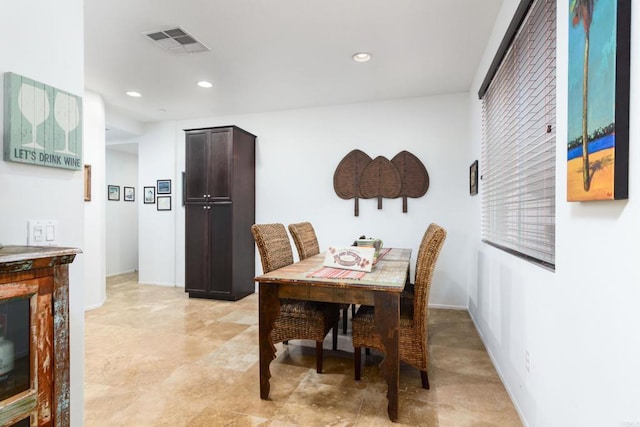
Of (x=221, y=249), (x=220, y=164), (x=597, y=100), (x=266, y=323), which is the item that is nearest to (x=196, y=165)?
(x=220, y=164)

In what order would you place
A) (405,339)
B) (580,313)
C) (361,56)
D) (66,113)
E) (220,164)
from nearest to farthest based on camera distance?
(580,313) < (66,113) < (405,339) < (361,56) < (220,164)

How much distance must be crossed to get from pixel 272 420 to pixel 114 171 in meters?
6.05

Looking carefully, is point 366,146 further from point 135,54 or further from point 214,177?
point 135,54

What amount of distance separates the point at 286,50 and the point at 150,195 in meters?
3.54

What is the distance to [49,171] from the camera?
4.43 ft

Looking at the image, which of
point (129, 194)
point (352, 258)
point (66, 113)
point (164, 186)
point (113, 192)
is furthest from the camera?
point (129, 194)

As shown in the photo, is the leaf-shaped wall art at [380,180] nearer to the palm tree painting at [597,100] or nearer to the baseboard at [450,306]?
the baseboard at [450,306]

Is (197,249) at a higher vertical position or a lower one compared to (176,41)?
lower

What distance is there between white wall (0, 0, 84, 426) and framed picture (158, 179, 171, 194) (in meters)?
3.80

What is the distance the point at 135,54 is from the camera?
2.94 meters

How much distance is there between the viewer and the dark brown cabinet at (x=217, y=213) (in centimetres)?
423

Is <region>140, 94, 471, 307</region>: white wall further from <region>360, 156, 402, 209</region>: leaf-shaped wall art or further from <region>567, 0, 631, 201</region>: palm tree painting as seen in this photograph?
<region>567, 0, 631, 201</region>: palm tree painting

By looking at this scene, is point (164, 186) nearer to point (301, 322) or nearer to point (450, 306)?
point (301, 322)

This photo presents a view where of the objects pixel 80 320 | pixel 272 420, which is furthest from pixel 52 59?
pixel 272 420
